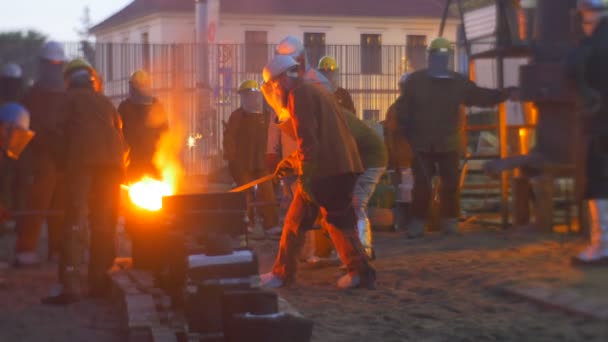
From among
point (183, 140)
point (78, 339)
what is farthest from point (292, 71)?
point (183, 140)

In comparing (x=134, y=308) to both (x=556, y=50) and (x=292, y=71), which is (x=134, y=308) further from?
(x=556, y=50)

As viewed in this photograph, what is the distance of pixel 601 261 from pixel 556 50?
3.12m

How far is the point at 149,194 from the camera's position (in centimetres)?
860

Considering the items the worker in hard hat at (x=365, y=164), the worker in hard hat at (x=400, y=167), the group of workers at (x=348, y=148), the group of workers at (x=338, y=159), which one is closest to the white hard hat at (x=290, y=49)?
the group of workers at (x=348, y=148)

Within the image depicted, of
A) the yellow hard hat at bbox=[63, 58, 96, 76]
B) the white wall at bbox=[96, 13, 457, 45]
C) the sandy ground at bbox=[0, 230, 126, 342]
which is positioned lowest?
the sandy ground at bbox=[0, 230, 126, 342]

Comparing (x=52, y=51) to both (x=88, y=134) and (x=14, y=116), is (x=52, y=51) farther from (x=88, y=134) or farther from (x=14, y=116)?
(x=14, y=116)

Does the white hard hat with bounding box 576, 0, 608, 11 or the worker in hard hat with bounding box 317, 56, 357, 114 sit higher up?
the white hard hat with bounding box 576, 0, 608, 11

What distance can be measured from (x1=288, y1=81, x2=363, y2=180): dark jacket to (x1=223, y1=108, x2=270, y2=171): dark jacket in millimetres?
5423

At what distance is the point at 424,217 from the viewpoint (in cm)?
1127

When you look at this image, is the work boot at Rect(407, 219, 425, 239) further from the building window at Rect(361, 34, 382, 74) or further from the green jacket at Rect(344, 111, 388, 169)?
the building window at Rect(361, 34, 382, 74)

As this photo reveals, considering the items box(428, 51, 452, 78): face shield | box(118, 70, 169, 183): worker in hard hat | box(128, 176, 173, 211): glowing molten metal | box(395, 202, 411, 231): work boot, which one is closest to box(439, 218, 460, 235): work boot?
box(395, 202, 411, 231): work boot

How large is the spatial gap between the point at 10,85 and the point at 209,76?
1452 cm

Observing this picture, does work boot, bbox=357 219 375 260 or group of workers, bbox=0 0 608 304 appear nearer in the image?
group of workers, bbox=0 0 608 304

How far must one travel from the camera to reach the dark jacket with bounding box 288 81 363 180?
7520 millimetres
